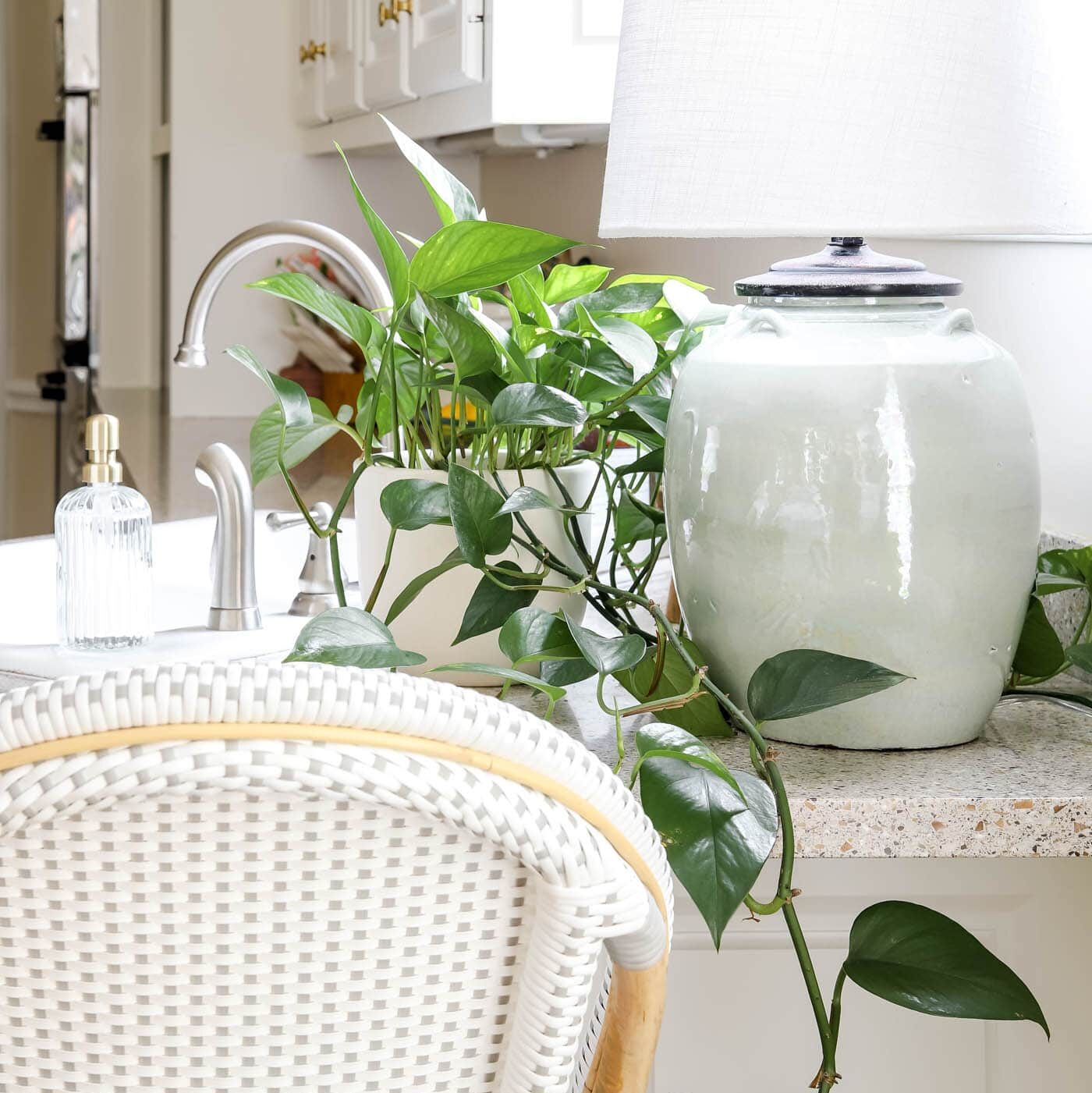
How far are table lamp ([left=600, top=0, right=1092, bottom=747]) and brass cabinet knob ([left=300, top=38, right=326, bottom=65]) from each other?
2274 mm

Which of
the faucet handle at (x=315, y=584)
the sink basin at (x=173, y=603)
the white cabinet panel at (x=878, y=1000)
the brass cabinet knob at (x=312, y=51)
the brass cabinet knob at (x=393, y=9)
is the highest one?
the brass cabinet knob at (x=312, y=51)

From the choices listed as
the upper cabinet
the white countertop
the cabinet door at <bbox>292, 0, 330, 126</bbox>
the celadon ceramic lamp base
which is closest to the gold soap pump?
the white countertop

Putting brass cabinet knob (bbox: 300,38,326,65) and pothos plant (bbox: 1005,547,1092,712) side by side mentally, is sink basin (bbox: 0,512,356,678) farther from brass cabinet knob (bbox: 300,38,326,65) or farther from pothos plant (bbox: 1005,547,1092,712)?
brass cabinet knob (bbox: 300,38,326,65)

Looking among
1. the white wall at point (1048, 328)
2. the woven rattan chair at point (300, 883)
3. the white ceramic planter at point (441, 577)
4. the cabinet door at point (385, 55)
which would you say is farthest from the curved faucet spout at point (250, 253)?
the cabinet door at point (385, 55)

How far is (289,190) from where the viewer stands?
330cm

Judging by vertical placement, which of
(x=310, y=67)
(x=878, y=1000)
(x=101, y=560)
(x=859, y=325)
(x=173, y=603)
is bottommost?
(x=878, y=1000)

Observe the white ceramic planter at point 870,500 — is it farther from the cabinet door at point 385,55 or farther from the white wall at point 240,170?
the white wall at point 240,170

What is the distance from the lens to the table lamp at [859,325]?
0.67m

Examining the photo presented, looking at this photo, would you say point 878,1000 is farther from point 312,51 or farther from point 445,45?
point 312,51

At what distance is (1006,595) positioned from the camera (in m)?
0.74

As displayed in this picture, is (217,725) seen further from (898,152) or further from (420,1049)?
(898,152)

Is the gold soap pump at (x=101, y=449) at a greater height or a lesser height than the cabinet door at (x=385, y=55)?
lesser

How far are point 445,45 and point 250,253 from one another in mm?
728

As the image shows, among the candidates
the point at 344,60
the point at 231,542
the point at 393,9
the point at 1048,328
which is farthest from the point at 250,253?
the point at 344,60
